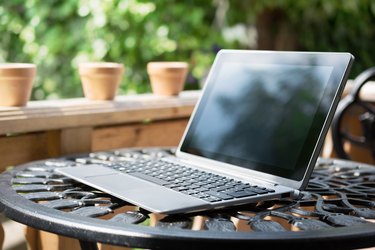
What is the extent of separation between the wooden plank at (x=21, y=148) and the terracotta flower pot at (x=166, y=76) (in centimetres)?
44

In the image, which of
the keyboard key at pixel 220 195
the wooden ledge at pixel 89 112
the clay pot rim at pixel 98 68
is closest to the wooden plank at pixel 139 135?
the wooden ledge at pixel 89 112

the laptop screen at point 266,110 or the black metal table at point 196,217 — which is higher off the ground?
the laptop screen at point 266,110

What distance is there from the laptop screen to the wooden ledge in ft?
1.26

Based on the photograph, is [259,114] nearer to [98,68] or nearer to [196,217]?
[196,217]

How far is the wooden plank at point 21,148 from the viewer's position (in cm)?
150

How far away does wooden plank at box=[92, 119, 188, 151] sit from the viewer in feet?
5.67

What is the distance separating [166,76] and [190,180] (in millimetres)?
793

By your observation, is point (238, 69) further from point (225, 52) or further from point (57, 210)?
point (57, 210)

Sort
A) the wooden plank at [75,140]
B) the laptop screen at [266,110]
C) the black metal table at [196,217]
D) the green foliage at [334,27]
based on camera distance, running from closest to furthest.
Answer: the black metal table at [196,217], the laptop screen at [266,110], the wooden plank at [75,140], the green foliage at [334,27]

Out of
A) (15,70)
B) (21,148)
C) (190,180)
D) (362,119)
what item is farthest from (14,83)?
(362,119)

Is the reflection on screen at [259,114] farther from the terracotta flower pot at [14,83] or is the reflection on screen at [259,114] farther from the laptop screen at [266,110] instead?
the terracotta flower pot at [14,83]

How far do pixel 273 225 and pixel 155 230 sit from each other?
0.18m

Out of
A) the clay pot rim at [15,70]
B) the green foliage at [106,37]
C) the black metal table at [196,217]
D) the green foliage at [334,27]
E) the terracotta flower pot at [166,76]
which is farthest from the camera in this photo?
the green foliage at [334,27]

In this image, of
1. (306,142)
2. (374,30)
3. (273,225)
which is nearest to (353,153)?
(306,142)
